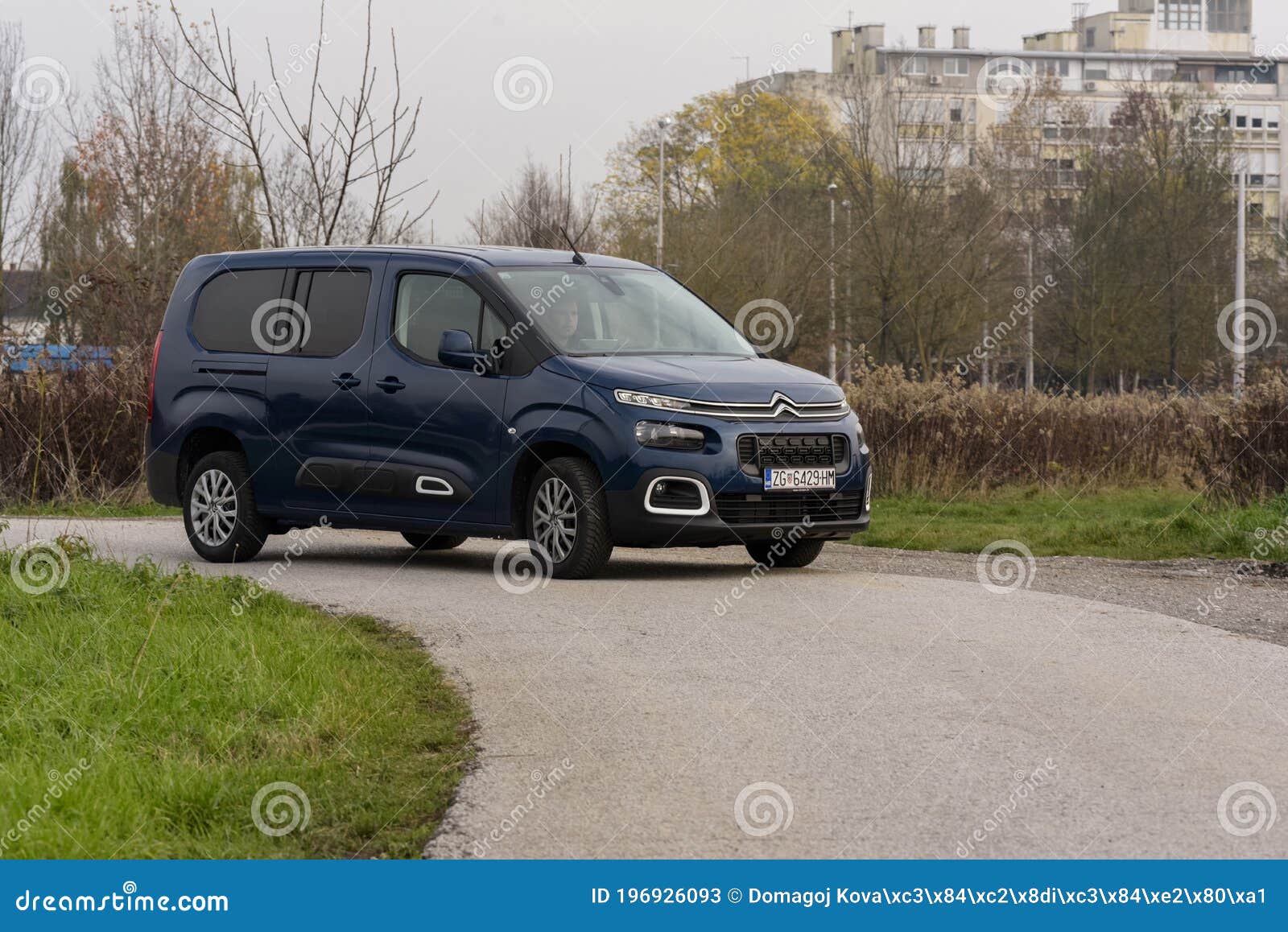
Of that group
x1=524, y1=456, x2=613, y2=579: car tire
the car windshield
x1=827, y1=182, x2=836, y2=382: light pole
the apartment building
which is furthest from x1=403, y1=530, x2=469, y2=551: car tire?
the apartment building

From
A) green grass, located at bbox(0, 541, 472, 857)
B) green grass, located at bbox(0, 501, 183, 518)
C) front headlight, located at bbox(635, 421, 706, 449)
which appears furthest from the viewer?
green grass, located at bbox(0, 501, 183, 518)

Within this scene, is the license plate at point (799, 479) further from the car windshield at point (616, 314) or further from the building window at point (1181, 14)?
the building window at point (1181, 14)

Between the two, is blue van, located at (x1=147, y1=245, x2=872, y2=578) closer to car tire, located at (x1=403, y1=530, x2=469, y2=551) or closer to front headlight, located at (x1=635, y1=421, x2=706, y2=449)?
front headlight, located at (x1=635, y1=421, x2=706, y2=449)

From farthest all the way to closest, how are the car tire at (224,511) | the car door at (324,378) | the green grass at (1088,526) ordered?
the green grass at (1088,526), the car tire at (224,511), the car door at (324,378)

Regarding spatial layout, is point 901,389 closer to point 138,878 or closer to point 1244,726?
point 1244,726

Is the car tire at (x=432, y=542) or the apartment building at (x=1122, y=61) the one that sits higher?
the apartment building at (x=1122, y=61)

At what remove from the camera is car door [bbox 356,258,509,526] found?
445 inches

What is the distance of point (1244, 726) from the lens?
6805mm

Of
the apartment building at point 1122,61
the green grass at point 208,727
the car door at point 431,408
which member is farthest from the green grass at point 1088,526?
the apartment building at point 1122,61

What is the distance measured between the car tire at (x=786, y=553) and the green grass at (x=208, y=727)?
3700mm

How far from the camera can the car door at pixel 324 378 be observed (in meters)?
12.0

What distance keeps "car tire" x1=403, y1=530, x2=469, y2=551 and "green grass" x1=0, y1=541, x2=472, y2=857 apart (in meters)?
4.58

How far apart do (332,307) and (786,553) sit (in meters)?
3.48

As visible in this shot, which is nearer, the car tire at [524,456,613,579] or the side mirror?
the car tire at [524,456,613,579]
